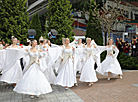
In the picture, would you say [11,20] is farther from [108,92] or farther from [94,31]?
[108,92]

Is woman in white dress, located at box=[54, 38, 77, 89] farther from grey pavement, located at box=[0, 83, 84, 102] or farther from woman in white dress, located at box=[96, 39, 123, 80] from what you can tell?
woman in white dress, located at box=[96, 39, 123, 80]

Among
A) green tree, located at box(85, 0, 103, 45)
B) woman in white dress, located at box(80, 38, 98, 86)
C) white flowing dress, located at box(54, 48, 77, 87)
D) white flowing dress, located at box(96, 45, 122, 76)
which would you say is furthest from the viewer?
green tree, located at box(85, 0, 103, 45)

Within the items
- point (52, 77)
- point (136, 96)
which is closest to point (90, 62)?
point (52, 77)

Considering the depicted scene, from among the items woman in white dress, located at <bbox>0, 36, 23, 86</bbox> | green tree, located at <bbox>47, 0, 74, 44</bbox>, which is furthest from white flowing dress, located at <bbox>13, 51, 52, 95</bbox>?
green tree, located at <bbox>47, 0, 74, 44</bbox>

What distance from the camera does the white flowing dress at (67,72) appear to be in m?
7.97

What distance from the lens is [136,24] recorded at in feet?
117

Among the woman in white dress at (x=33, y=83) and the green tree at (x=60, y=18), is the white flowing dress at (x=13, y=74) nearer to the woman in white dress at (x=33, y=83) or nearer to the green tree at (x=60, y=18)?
the woman in white dress at (x=33, y=83)

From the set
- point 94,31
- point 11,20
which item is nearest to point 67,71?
point 94,31

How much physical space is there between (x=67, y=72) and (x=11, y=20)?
947 centimetres

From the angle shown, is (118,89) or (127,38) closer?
(118,89)

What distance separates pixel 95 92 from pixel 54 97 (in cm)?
167

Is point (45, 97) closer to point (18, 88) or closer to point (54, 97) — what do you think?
point (54, 97)

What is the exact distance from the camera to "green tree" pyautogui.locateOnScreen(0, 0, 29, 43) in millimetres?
15578

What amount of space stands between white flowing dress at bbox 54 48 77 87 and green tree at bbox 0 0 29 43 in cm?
868
